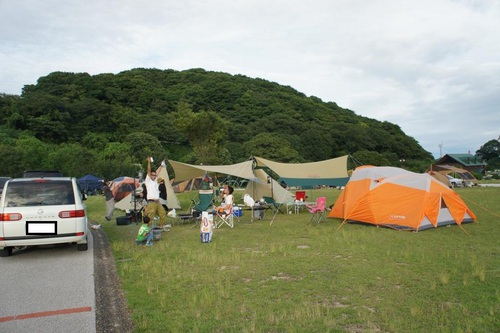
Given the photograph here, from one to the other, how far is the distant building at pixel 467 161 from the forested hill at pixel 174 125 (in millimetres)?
5534

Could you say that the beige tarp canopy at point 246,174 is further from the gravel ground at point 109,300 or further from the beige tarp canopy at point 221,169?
the gravel ground at point 109,300

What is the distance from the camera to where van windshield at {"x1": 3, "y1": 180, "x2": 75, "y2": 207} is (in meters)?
6.88

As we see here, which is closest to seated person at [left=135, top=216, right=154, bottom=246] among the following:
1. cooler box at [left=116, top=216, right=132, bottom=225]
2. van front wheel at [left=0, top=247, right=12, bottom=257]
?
van front wheel at [left=0, top=247, right=12, bottom=257]

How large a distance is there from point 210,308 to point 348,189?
27.0ft

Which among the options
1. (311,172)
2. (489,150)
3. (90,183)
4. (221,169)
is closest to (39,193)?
(221,169)

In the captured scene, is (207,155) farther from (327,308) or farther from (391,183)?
(327,308)

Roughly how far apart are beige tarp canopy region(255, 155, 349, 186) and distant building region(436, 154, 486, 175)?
219ft

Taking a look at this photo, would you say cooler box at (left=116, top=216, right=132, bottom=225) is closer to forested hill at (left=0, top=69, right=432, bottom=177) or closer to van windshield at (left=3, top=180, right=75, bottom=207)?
van windshield at (left=3, top=180, right=75, bottom=207)

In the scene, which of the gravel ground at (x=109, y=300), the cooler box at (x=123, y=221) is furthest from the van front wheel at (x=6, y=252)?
the cooler box at (x=123, y=221)

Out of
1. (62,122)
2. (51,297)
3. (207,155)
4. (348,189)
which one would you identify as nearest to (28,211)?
(51,297)

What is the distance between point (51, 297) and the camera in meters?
4.81

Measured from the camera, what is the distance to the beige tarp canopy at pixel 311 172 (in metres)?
14.8

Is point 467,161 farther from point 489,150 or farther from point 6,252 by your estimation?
point 6,252

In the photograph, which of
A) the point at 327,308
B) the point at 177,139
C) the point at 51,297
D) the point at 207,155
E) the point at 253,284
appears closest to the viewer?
the point at 327,308
